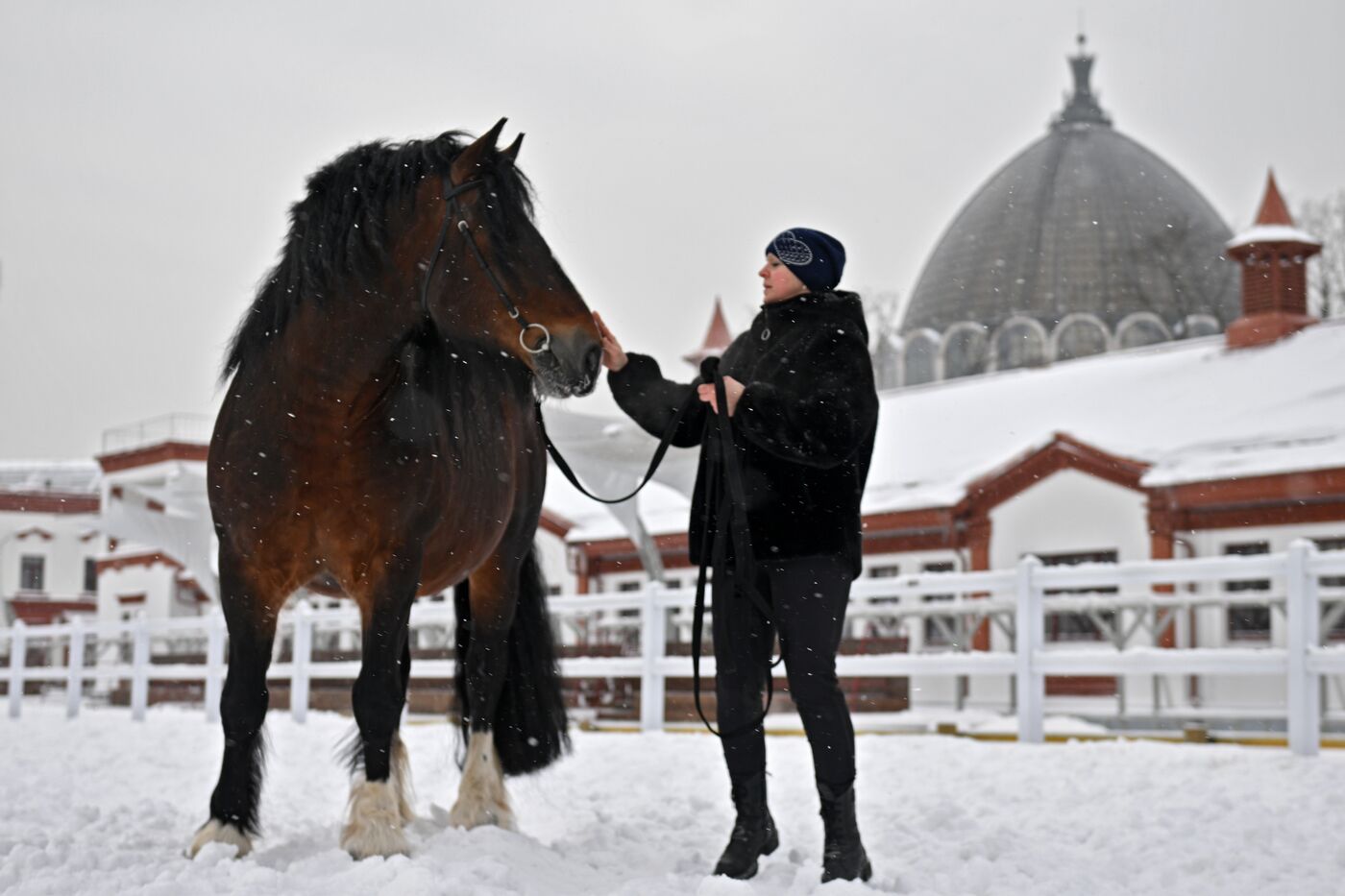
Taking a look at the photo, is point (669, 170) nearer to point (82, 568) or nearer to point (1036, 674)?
point (1036, 674)

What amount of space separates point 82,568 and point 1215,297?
3928 cm

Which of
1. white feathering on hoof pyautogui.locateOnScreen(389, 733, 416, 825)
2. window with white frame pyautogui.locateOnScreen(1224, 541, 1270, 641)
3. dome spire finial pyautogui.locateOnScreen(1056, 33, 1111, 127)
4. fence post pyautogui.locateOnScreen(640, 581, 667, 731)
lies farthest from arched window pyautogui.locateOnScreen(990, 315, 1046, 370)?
white feathering on hoof pyautogui.locateOnScreen(389, 733, 416, 825)

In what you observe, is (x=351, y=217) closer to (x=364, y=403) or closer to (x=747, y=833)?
(x=364, y=403)

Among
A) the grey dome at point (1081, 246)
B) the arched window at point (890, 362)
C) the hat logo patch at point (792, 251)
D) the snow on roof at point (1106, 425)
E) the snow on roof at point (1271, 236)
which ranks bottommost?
the hat logo patch at point (792, 251)

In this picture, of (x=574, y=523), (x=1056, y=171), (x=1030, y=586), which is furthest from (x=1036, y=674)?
(x=1056, y=171)

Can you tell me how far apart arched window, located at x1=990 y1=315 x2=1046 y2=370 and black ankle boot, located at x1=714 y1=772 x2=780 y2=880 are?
135 feet

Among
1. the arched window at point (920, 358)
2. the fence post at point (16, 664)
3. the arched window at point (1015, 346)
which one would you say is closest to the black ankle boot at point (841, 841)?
the fence post at point (16, 664)

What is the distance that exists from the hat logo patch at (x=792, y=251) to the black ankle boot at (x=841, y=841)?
1.52 m

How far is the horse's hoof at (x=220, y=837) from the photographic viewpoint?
176 inches

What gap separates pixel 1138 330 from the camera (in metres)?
46.2

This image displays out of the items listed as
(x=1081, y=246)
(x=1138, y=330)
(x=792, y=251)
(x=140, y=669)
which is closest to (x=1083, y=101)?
(x=1081, y=246)

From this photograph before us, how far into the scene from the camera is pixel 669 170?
6.18m

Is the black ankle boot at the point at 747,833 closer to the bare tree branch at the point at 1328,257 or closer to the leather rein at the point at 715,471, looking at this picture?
the leather rein at the point at 715,471

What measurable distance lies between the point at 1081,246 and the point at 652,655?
143ft
